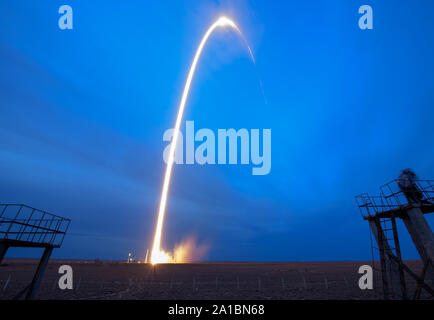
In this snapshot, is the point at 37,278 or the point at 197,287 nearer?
the point at 37,278

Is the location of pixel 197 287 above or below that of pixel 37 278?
above

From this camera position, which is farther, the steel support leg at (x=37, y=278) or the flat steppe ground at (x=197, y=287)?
the flat steppe ground at (x=197, y=287)

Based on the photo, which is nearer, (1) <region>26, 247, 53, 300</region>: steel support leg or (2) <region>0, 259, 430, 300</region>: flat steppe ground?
(1) <region>26, 247, 53, 300</region>: steel support leg

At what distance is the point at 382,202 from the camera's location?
15766 mm

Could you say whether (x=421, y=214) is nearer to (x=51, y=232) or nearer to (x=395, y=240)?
(x=395, y=240)
